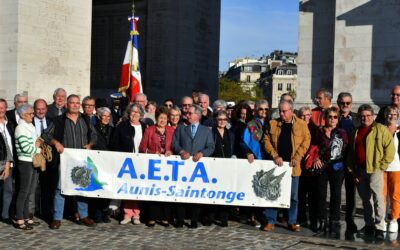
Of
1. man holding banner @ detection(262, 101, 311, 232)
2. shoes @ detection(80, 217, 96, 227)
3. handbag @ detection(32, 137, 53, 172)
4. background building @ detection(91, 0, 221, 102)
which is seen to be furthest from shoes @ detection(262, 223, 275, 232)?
background building @ detection(91, 0, 221, 102)

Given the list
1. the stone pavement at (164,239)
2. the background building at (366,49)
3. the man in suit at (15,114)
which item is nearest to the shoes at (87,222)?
the stone pavement at (164,239)

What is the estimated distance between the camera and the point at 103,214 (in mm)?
10453

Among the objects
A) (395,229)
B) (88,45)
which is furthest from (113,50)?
(395,229)

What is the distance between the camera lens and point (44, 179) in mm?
10227

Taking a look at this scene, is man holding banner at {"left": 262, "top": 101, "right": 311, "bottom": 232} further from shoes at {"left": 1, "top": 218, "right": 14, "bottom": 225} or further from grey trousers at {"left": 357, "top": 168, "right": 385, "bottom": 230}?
shoes at {"left": 1, "top": 218, "right": 14, "bottom": 225}

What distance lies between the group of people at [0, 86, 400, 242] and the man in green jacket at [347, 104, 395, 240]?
0.05 feet

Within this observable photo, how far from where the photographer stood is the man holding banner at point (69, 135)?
9.75 meters

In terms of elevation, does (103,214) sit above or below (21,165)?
below

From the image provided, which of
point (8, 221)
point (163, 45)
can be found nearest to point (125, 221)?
point (8, 221)

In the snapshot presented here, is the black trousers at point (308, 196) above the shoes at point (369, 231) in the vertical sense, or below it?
above

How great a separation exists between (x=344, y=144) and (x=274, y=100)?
403 ft

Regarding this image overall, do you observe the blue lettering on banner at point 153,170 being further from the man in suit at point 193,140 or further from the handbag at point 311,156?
the handbag at point 311,156

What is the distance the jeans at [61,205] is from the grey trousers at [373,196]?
14.7 feet

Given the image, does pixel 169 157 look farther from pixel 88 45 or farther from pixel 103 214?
pixel 88 45
